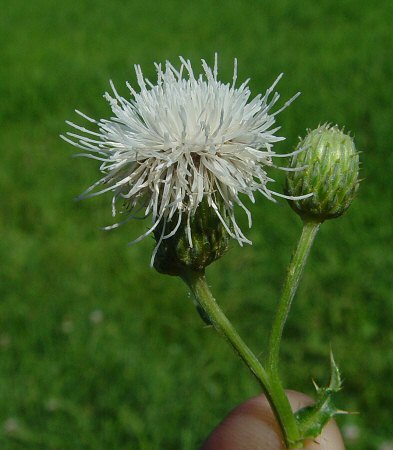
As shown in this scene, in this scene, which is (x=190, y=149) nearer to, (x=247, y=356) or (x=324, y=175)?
(x=324, y=175)

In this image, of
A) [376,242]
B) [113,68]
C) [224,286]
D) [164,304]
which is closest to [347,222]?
Result: [376,242]

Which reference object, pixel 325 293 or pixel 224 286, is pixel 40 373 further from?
pixel 325 293

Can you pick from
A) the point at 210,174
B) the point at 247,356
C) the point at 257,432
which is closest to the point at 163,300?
the point at 257,432

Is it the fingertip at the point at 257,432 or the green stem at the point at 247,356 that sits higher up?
the green stem at the point at 247,356

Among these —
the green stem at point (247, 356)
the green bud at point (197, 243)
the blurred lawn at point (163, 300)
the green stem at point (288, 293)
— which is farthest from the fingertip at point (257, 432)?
the green bud at point (197, 243)

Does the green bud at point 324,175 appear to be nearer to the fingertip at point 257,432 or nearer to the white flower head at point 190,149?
the white flower head at point 190,149

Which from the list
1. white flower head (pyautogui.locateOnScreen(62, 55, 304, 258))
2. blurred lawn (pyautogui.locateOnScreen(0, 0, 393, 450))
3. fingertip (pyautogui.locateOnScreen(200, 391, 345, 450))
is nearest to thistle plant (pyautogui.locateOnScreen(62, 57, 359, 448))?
white flower head (pyautogui.locateOnScreen(62, 55, 304, 258))

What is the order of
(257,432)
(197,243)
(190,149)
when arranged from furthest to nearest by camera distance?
(257,432)
(197,243)
(190,149)
